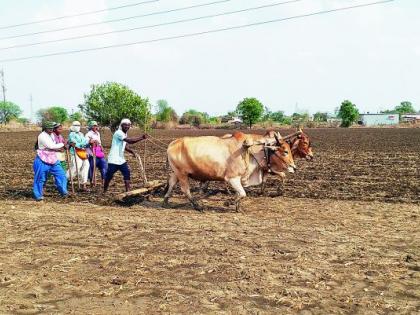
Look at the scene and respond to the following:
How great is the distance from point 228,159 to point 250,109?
82.7 m

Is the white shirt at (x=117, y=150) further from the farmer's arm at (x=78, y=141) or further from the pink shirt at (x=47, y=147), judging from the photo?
the farmer's arm at (x=78, y=141)

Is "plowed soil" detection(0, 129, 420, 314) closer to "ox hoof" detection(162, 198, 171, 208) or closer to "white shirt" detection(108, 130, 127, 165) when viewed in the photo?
"ox hoof" detection(162, 198, 171, 208)

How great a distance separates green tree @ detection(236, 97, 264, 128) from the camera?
9162 centimetres

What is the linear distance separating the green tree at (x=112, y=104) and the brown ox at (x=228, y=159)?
2890 centimetres

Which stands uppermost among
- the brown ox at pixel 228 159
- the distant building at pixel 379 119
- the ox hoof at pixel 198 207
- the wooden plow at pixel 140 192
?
the distant building at pixel 379 119

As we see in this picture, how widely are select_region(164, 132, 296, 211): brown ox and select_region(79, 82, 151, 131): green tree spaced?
2890 centimetres

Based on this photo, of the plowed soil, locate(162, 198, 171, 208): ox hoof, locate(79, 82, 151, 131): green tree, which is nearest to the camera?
the plowed soil

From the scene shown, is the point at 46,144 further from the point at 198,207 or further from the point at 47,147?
the point at 198,207

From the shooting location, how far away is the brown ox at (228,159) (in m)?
10.0

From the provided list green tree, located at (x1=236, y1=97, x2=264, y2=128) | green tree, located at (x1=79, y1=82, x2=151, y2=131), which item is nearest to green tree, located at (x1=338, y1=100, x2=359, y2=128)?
green tree, located at (x1=236, y1=97, x2=264, y2=128)

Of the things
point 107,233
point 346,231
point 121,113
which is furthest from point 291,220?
point 121,113

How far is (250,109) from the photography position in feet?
301

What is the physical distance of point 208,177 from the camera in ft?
33.5

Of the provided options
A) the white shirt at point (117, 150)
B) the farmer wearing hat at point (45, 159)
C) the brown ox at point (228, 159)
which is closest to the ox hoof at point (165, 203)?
the brown ox at point (228, 159)
